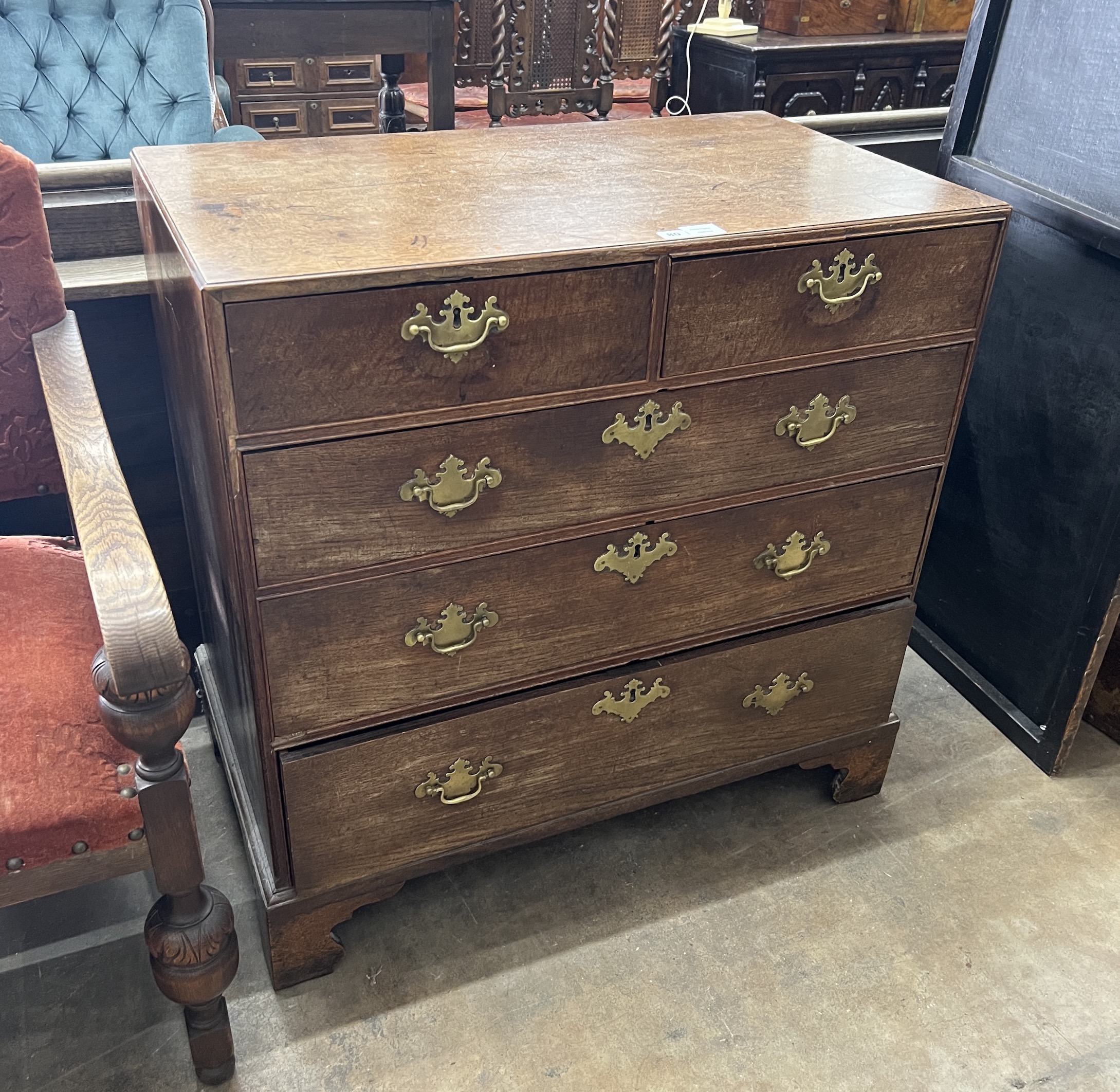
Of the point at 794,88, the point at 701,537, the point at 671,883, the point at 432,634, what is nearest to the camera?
the point at 432,634

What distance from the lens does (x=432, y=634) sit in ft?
4.16

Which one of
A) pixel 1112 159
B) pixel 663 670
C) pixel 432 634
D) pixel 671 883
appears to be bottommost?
pixel 671 883

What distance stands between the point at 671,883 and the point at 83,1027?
2.67 feet

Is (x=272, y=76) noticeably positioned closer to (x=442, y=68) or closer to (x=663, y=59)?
(x=442, y=68)

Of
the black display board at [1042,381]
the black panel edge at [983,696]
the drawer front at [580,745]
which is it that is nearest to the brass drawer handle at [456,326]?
the drawer front at [580,745]

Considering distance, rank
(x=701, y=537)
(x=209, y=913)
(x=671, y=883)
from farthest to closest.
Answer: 1. (x=671, y=883)
2. (x=701, y=537)
3. (x=209, y=913)

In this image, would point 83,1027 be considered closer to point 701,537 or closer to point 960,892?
point 701,537

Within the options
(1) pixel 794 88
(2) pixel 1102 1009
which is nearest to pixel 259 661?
(2) pixel 1102 1009

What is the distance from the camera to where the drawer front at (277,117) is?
371cm

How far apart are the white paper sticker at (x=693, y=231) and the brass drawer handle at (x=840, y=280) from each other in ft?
0.41

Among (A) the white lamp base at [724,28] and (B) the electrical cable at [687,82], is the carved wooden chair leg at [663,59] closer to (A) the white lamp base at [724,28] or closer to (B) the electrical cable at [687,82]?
(B) the electrical cable at [687,82]

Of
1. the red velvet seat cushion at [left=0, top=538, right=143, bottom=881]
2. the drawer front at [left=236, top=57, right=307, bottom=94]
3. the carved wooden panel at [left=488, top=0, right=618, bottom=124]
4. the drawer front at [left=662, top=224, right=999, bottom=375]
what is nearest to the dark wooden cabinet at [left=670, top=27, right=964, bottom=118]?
the carved wooden panel at [left=488, top=0, right=618, bottom=124]

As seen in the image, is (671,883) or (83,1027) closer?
(83,1027)

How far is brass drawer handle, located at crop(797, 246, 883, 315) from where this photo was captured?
122 centimetres
